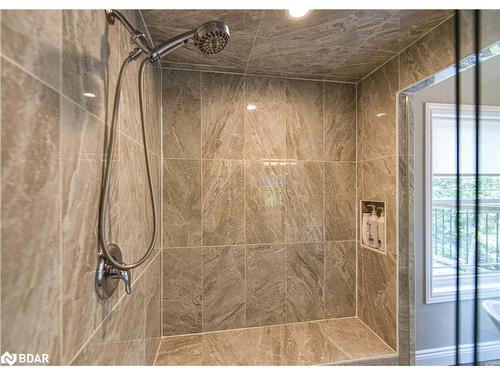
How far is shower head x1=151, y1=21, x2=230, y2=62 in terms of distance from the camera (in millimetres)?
674

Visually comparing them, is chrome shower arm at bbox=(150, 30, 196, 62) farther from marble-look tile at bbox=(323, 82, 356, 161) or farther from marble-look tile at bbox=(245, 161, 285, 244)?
marble-look tile at bbox=(323, 82, 356, 161)

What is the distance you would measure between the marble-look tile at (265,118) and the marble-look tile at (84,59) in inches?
37.0

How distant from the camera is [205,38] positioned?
696 millimetres

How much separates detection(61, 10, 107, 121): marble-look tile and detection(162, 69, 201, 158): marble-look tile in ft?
2.47

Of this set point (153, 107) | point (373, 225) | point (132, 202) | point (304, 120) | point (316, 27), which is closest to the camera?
point (132, 202)

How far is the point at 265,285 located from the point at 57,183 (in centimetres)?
134

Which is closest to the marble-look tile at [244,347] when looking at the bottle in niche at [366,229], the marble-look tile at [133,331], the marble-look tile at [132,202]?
the marble-look tile at [133,331]

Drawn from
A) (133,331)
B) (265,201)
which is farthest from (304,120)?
(133,331)

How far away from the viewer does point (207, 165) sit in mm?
1438

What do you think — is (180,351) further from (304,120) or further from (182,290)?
(304,120)

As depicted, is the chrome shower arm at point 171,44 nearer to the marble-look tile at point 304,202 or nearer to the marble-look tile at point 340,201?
the marble-look tile at point 304,202

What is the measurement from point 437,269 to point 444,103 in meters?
1.30

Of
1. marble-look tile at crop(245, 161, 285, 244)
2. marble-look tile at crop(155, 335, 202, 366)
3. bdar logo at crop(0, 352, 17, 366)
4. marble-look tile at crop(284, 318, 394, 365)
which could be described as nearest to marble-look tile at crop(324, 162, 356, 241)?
marble-look tile at crop(245, 161, 285, 244)
